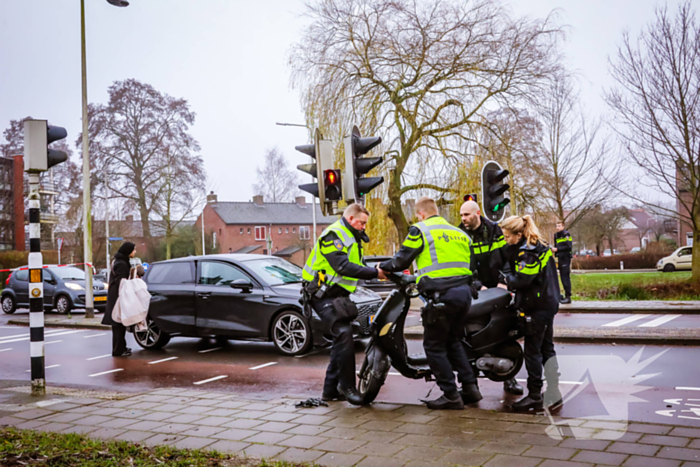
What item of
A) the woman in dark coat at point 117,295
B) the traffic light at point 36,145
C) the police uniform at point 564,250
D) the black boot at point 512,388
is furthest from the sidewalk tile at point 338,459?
the police uniform at point 564,250

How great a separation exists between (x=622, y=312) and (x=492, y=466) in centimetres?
1117

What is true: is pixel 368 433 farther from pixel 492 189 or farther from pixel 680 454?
pixel 492 189

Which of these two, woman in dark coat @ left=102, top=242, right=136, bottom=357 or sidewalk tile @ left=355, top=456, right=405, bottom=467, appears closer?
sidewalk tile @ left=355, top=456, right=405, bottom=467

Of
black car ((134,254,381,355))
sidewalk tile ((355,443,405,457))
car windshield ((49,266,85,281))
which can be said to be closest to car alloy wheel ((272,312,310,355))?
black car ((134,254,381,355))

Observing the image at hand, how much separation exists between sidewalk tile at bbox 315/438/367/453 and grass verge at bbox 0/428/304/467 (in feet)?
1.45

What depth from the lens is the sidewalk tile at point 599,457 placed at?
3.96 meters

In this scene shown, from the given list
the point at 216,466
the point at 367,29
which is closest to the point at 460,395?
the point at 216,466

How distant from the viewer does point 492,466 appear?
3988 mm

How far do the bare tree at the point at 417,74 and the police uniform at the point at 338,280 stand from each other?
12892 mm

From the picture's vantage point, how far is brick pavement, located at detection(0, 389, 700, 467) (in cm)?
416

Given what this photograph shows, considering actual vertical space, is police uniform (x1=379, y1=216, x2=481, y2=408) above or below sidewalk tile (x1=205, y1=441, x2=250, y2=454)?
above

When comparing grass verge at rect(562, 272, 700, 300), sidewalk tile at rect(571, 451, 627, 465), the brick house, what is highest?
the brick house

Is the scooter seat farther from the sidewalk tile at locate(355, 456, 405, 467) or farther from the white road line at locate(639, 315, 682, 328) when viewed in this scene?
the white road line at locate(639, 315, 682, 328)

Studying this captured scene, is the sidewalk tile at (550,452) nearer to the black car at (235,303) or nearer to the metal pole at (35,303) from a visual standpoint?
the black car at (235,303)
